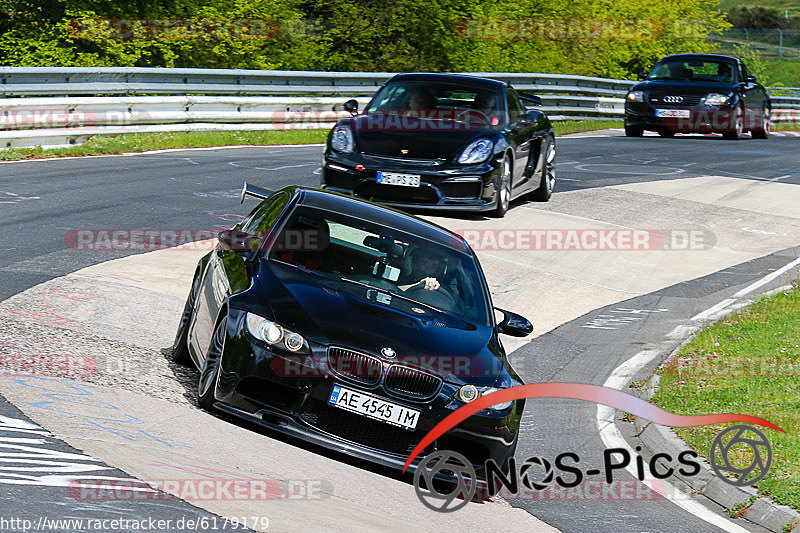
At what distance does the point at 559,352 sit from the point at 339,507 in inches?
197

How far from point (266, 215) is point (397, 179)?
5.36 m

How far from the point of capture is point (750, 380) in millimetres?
9039

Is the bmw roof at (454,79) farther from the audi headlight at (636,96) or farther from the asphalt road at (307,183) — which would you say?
the audi headlight at (636,96)

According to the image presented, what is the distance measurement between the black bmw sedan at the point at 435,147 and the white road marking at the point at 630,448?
12.4 feet

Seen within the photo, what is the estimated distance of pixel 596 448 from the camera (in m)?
7.59

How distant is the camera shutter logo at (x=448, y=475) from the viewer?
6000 millimetres

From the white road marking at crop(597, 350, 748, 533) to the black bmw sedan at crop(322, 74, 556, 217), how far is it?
12.4 ft

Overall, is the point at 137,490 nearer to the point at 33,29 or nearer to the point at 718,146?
the point at 718,146

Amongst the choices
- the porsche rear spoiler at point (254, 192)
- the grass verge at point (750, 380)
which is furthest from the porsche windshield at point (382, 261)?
the grass verge at point (750, 380)

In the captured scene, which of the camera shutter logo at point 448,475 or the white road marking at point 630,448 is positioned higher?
the camera shutter logo at point 448,475

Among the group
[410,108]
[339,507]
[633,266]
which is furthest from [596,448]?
[410,108]

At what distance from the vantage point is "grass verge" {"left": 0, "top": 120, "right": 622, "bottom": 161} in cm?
1736

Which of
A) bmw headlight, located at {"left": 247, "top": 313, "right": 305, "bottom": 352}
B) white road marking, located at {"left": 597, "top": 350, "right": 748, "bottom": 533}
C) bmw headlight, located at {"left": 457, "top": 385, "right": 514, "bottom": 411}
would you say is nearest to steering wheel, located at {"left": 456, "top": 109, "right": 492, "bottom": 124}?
white road marking, located at {"left": 597, "top": 350, "right": 748, "bottom": 533}

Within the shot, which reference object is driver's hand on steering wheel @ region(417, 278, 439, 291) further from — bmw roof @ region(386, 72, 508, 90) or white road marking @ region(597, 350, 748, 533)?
bmw roof @ region(386, 72, 508, 90)
